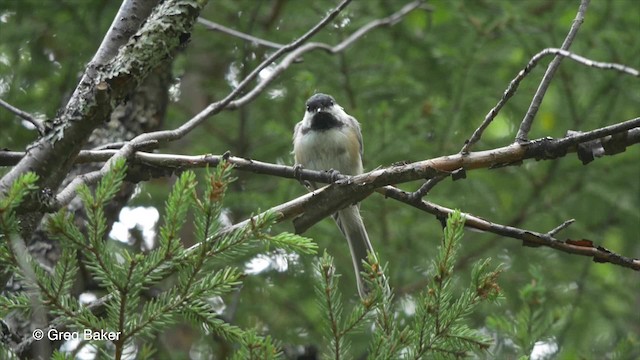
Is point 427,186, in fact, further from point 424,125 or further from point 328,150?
point 424,125

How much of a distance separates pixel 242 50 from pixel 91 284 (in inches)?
89.9

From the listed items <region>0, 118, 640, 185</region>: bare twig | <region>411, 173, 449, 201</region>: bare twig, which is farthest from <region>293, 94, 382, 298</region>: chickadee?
<region>411, 173, 449, 201</region>: bare twig

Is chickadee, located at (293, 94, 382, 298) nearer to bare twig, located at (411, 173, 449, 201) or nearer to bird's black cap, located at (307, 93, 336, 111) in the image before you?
bird's black cap, located at (307, 93, 336, 111)

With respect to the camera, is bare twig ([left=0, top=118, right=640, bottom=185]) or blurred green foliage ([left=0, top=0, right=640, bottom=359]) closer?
bare twig ([left=0, top=118, right=640, bottom=185])

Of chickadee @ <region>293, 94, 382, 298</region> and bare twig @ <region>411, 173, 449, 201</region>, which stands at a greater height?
chickadee @ <region>293, 94, 382, 298</region>

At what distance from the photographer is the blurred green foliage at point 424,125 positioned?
5113 millimetres

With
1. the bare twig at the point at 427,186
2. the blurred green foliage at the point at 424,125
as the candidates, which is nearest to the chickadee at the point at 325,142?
the blurred green foliage at the point at 424,125

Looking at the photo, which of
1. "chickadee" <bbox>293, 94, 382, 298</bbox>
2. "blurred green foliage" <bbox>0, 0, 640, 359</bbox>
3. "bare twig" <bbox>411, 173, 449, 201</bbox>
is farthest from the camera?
"blurred green foliage" <bbox>0, 0, 640, 359</bbox>

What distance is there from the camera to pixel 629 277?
6.21m

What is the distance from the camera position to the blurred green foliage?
511 centimetres

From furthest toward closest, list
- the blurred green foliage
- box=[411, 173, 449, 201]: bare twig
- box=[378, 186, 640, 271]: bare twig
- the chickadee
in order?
the blurred green foliage < the chickadee < box=[411, 173, 449, 201]: bare twig < box=[378, 186, 640, 271]: bare twig

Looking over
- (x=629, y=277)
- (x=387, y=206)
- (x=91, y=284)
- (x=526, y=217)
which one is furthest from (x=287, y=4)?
(x=629, y=277)

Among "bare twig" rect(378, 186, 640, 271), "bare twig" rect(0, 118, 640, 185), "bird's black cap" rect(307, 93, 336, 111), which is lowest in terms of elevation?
"bare twig" rect(378, 186, 640, 271)

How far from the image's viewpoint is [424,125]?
5.36m
